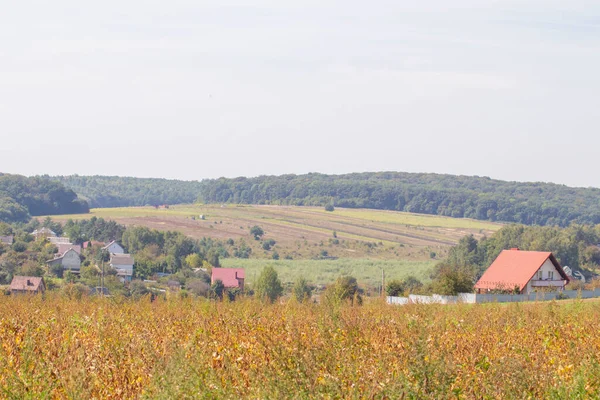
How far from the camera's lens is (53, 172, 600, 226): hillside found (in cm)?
15688

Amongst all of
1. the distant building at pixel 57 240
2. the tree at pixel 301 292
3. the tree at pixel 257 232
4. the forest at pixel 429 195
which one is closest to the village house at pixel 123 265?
the distant building at pixel 57 240

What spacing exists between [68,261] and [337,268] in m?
29.0

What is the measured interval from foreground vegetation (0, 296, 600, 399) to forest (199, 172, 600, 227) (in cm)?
14474

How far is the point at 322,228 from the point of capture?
122688mm

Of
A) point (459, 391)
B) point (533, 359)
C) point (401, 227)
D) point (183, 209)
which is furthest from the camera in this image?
point (183, 209)

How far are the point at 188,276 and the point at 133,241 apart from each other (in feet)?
81.2

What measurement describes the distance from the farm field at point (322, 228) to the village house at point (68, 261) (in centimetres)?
3363

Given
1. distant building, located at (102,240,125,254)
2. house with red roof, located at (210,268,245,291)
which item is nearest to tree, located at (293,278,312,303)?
house with red roof, located at (210,268,245,291)

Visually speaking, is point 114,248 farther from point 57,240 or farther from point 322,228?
point 322,228

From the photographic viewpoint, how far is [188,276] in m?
65.4

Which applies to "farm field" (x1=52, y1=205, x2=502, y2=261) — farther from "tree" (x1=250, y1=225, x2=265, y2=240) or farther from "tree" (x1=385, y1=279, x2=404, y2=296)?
"tree" (x1=385, y1=279, x2=404, y2=296)

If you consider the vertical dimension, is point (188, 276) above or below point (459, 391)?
below

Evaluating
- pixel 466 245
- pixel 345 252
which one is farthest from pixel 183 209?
pixel 466 245

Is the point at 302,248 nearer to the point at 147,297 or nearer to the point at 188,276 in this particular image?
the point at 188,276
